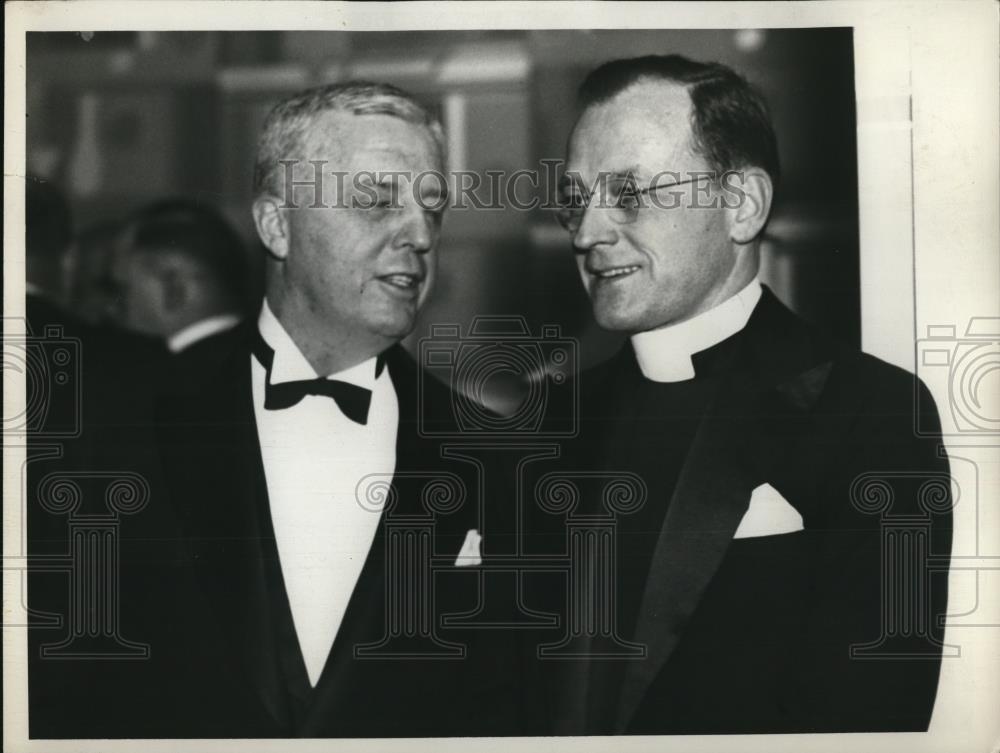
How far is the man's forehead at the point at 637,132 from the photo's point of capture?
8.46ft

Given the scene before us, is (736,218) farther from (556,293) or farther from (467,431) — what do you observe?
(467,431)

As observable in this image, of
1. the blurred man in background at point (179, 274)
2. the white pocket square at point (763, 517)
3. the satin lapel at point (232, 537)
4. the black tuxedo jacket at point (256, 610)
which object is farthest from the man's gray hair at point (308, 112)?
the white pocket square at point (763, 517)

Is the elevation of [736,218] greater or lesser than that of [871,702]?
greater

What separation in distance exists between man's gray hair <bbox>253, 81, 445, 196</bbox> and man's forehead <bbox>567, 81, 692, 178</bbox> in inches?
14.2

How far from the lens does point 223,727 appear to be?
2623 millimetres

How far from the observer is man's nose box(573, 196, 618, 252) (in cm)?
259

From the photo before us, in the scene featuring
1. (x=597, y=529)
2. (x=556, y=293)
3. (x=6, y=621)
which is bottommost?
(x=6, y=621)

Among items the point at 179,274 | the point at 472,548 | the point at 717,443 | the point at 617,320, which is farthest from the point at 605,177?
the point at 179,274

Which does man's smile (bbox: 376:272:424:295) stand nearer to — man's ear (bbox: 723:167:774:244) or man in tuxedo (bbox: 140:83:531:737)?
man in tuxedo (bbox: 140:83:531:737)

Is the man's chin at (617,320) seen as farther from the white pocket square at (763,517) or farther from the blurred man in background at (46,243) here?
the blurred man in background at (46,243)

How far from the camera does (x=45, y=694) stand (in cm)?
264

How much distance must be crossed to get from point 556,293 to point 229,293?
2.64 feet

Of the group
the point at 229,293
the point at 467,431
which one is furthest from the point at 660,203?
the point at 229,293

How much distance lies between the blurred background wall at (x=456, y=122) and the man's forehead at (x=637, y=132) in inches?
2.3
